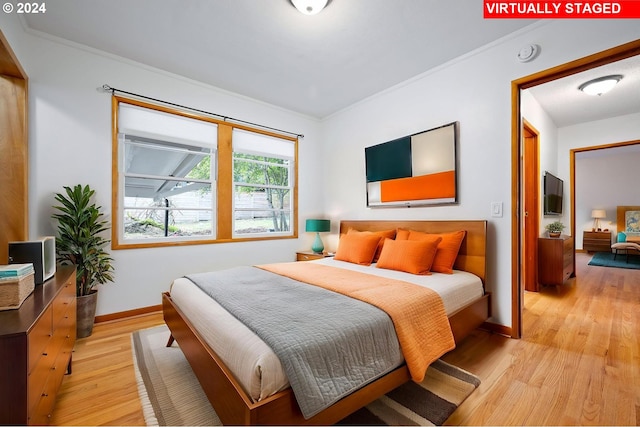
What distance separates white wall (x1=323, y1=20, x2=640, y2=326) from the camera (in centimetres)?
218

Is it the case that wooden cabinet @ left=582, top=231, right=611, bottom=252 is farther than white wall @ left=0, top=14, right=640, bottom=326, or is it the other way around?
wooden cabinet @ left=582, top=231, right=611, bottom=252

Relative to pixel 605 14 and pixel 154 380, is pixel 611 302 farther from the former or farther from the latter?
pixel 154 380

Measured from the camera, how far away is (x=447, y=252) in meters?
2.59

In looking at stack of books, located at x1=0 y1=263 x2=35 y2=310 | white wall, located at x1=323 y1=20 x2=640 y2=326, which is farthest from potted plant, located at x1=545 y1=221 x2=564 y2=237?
stack of books, located at x1=0 y1=263 x2=35 y2=310

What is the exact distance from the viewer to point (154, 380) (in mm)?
1812

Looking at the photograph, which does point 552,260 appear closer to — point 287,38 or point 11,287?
point 287,38

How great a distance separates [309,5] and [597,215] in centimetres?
937

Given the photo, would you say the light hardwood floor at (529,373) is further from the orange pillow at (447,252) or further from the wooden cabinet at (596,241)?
the wooden cabinet at (596,241)

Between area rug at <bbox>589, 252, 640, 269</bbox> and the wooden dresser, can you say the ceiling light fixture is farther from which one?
area rug at <bbox>589, 252, 640, 269</bbox>

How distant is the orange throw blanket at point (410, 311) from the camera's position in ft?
4.88

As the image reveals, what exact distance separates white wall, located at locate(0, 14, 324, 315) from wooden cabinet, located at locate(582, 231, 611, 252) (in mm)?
9233

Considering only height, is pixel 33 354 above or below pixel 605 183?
below

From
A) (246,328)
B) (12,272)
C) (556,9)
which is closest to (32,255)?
(12,272)

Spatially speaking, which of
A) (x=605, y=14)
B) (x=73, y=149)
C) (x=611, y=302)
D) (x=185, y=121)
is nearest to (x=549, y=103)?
(x=605, y=14)
